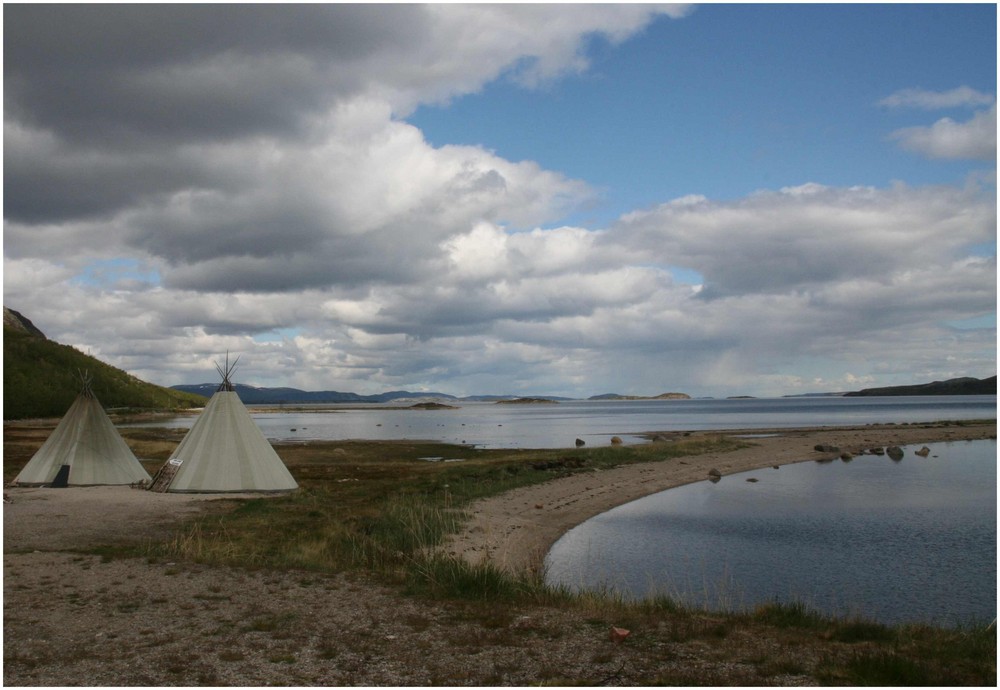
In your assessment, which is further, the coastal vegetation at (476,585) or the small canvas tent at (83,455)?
the small canvas tent at (83,455)

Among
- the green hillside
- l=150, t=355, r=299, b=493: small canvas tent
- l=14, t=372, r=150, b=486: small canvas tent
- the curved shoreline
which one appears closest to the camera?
the curved shoreline

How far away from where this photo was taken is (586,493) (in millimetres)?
38312

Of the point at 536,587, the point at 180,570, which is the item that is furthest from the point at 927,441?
the point at 180,570

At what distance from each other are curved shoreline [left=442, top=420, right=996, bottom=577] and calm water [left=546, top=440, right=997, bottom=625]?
40.3 inches

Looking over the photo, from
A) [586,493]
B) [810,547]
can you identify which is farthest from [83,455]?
[810,547]

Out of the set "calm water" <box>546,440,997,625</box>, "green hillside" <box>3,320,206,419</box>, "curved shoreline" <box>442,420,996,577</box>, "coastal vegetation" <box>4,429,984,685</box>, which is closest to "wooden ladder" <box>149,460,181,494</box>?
"coastal vegetation" <box>4,429,984,685</box>

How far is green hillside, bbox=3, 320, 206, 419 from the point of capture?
385 ft

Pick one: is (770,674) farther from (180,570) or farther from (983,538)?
(983,538)

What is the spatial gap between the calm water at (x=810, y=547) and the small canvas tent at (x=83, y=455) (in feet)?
69.9

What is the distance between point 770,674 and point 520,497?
2545 cm

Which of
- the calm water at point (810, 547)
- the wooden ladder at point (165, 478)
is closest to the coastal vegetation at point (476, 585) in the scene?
the calm water at point (810, 547)

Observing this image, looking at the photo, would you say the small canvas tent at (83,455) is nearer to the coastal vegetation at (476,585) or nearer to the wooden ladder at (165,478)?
the wooden ladder at (165,478)

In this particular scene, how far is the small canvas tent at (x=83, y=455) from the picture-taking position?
106 ft

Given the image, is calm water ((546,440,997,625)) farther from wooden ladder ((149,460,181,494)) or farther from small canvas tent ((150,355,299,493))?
wooden ladder ((149,460,181,494))
